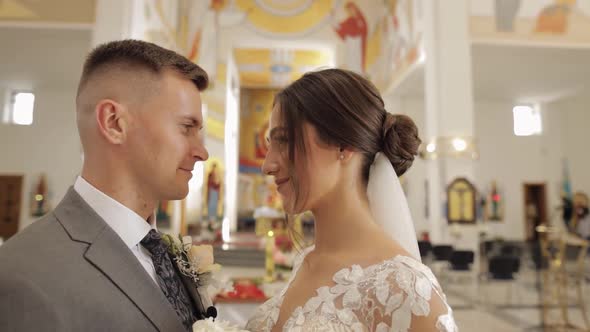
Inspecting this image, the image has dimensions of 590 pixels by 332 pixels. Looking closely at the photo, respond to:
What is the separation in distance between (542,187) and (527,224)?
1.63 metres

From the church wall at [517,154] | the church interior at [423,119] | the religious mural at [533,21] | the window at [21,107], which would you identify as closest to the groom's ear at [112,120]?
the church interior at [423,119]

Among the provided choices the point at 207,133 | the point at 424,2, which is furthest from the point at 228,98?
the point at 424,2

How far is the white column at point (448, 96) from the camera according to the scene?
9.49 meters

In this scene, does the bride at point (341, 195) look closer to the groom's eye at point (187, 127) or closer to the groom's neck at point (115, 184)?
the groom's eye at point (187, 127)

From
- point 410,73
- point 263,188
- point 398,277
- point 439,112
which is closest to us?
point 398,277

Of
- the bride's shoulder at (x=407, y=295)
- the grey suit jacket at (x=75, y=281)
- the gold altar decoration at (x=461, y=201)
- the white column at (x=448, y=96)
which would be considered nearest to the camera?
the grey suit jacket at (x=75, y=281)

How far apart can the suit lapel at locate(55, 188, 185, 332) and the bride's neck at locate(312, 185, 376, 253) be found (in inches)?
21.9

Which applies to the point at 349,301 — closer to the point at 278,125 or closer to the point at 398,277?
the point at 398,277

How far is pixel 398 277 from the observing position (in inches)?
46.5

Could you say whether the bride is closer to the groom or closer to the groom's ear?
the groom

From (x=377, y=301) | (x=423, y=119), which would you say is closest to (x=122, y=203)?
(x=377, y=301)

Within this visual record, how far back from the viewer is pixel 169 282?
1371mm

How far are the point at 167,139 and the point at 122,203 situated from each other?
0.81ft

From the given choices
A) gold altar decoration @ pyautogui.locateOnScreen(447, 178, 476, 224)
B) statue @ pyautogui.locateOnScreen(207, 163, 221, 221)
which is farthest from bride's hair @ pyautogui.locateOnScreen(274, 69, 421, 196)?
statue @ pyautogui.locateOnScreen(207, 163, 221, 221)
